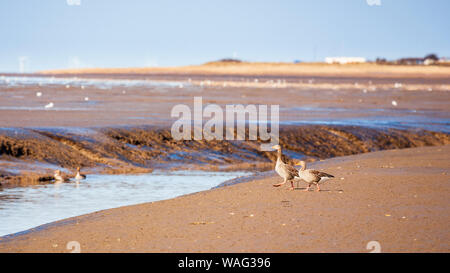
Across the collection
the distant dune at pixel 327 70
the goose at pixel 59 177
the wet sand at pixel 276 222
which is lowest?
the distant dune at pixel 327 70

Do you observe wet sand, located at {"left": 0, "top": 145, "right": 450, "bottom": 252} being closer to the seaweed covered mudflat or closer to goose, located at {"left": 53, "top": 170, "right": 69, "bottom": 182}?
goose, located at {"left": 53, "top": 170, "right": 69, "bottom": 182}

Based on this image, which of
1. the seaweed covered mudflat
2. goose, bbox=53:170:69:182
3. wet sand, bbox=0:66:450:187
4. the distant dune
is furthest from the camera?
the distant dune

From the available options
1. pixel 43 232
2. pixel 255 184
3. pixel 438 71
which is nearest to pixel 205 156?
pixel 255 184

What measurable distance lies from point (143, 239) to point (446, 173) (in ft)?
26.0

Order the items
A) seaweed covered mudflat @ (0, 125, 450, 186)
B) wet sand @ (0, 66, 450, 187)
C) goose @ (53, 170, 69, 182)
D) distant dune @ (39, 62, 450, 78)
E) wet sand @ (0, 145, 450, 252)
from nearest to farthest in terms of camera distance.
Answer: wet sand @ (0, 145, 450, 252), goose @ (53, 170, 69, 182), seaweed covered mudflat @ (0, 125, 450, 186), wet sand @ (0, 66, 450, 187), distant dune @ (39, 62, 450, 78)

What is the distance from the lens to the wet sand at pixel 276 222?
31.2ft

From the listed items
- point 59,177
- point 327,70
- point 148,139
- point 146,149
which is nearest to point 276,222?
point 59,177

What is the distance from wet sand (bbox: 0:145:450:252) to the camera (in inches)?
374

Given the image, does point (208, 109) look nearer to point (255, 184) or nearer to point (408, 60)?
point (255, 184)

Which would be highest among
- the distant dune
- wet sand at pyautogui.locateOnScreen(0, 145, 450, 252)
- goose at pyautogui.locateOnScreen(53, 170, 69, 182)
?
wet sand at pyautogui.locateOnScreen(0, 145, 450, 252)

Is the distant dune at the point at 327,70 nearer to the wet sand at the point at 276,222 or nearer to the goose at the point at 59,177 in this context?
the goose at the point at 59,177

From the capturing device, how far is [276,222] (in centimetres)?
1077

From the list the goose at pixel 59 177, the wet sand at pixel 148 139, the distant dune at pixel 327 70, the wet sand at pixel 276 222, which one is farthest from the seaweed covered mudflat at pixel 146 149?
the distant dune at pixel 327 70

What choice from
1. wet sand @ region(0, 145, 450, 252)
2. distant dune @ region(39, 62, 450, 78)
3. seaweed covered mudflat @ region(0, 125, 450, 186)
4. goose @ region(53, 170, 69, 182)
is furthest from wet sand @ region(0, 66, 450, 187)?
distant dune @ region(39, 62, 450, 78)
